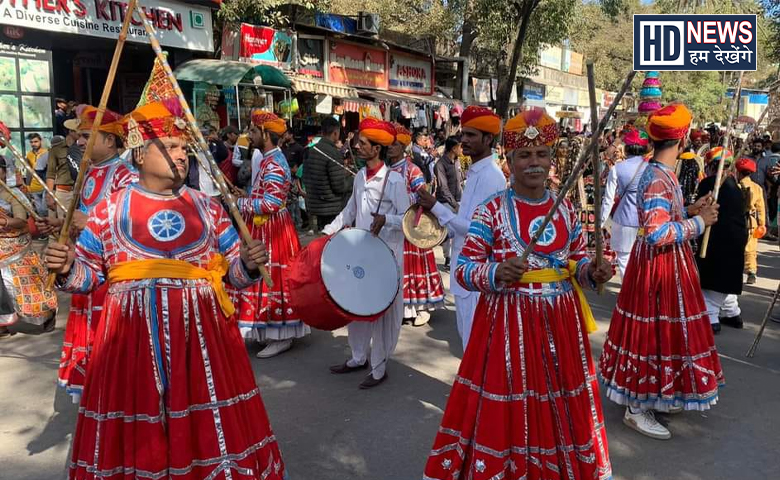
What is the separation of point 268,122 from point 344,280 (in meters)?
1.82

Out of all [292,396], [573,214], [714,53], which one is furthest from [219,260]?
[714,53]

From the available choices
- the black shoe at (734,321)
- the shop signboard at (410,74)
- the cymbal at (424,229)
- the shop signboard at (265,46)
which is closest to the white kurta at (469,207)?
the cymbal at (424,229)

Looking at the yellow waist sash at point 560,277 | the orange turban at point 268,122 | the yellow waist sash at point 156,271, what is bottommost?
the yellow waist sash at point 560,277

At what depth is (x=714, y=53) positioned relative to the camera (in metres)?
10.8

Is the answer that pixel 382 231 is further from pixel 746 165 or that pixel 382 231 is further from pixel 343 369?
pixel 746 165

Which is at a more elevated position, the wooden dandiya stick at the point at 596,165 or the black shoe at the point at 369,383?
the wooden dandiya stick at the point at 596,165

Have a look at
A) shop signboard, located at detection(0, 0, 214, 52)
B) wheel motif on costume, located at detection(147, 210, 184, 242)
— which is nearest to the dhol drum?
wheel motif on costume, located at detection(147, 210, 184, 242)

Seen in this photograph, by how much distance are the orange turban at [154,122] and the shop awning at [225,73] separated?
953 cm

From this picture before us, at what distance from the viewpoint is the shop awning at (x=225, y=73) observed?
12141 mm

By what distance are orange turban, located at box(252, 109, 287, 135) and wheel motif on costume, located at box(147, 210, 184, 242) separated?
292 cm

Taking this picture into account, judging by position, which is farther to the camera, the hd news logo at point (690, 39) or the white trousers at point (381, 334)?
the hd news logo at point (690, 39)

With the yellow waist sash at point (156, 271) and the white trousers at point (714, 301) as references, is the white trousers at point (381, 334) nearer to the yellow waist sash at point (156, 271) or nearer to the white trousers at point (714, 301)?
the yellow waist sash at point (156, 271)

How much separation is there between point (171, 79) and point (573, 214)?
1.90 meters

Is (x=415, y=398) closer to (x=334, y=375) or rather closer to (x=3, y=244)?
(x=334, y=375)
